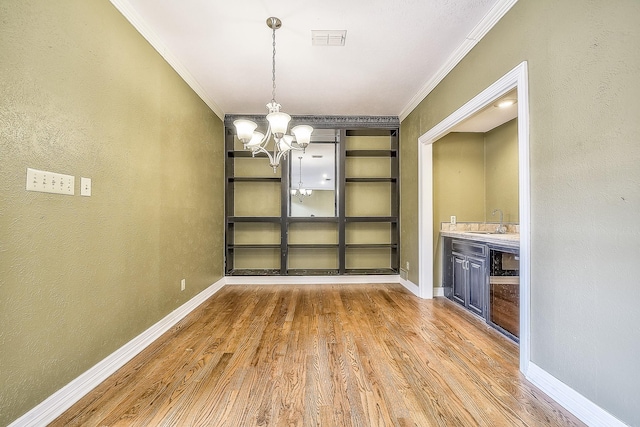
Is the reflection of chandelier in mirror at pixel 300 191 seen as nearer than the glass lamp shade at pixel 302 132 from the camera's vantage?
No

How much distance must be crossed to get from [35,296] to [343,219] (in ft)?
11.8

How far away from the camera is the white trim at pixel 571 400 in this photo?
1367 mm

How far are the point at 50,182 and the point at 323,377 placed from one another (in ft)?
6.48

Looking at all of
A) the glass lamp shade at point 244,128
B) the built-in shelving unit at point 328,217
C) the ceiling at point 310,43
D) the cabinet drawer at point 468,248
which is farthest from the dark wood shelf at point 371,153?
the glass lamp shade at point 244,128

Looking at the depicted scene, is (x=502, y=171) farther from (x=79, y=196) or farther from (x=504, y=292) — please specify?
(x=79, y=196)

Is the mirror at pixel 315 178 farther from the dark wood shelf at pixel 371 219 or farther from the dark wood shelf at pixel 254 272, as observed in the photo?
the dark wood shelf at pixel 254 272

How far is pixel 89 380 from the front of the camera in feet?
→ 5.64

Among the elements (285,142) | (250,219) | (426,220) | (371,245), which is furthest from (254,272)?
(426,220)

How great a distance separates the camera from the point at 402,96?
3.69m

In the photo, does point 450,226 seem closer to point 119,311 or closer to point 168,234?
point 168,234

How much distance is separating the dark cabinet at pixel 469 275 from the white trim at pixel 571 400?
3.68 feet

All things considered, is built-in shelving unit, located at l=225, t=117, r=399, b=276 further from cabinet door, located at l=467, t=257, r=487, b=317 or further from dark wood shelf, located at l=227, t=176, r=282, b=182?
cabinet door, located at l=467, t=257, r=487, b=317

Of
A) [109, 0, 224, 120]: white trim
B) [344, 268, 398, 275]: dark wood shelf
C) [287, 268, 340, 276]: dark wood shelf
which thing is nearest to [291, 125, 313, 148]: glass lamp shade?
[109, 0, 224, 120]: white trim

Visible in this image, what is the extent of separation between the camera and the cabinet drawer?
9.51ft
